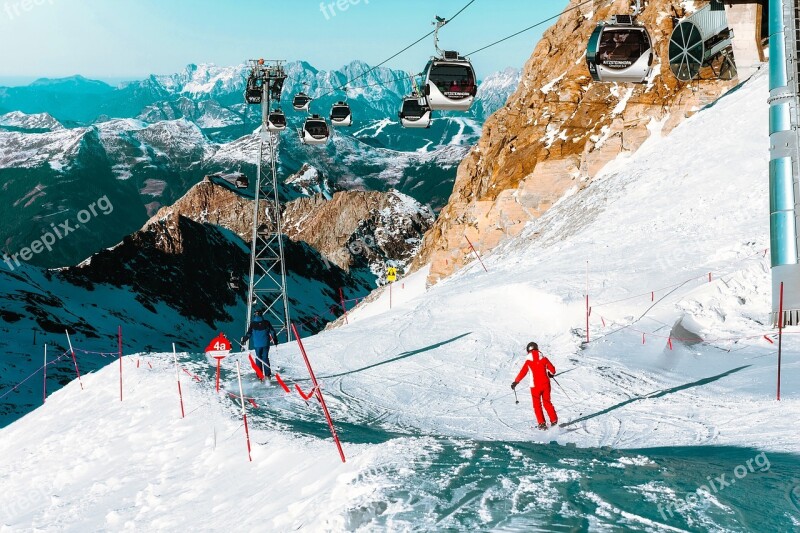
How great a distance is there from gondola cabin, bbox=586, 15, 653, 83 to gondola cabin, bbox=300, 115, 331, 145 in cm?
1293

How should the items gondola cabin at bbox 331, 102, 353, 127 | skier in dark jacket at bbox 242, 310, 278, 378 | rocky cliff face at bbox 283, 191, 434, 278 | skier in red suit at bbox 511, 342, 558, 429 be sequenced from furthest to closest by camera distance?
rocky cliff face at bbox 283, 191, 434, 278
gondola cabin at bbox 331, 102, 353, 127
skier in dark jacket at bbox 242, 310, 278, 378
skier in red suit at bbox 511, 342, 558, 429

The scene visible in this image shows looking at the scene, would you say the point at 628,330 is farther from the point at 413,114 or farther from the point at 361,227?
the point at 361,227

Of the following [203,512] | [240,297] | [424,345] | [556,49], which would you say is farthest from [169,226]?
[203,512]

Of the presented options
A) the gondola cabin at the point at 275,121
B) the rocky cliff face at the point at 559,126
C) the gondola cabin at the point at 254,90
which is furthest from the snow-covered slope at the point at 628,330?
the gondola cabin at the point at 254,90

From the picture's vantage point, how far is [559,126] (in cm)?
4438

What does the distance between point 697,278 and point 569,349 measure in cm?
572

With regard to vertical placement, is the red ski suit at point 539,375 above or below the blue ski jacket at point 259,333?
below

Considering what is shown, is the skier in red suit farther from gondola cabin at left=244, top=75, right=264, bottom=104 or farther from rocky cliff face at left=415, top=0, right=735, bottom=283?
rocky cliff face at left=415, top=0, right=735, bottom=283

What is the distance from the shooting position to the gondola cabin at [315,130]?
96.7 feet

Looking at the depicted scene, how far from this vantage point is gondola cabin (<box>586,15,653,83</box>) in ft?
62.3

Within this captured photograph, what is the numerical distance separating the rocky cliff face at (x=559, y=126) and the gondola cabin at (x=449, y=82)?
2143 cm

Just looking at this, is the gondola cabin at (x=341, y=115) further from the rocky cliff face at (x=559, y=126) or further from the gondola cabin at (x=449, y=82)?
the rocky cliff face at (x=559, y=126)

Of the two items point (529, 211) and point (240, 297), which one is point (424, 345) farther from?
point (240, 297)
